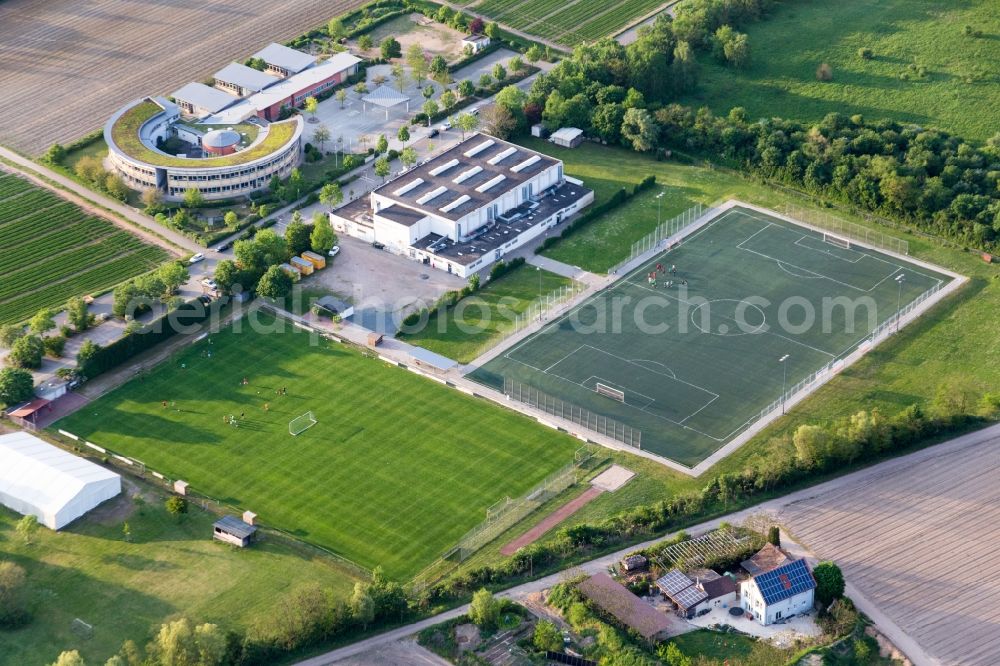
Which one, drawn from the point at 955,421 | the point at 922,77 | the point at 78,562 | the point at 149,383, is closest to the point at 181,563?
the point at 78,562

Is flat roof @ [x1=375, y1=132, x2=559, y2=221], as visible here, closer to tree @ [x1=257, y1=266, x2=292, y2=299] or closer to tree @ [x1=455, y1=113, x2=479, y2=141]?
tree @ [x1=455, y1=113, x2=479, y2=141]

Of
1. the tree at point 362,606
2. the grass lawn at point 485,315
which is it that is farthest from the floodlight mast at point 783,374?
the tree at point 362,606

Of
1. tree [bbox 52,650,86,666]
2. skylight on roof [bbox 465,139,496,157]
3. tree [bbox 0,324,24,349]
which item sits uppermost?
skylight on roof [bbox 465,139,496,157]

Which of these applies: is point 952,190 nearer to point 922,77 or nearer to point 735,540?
point 922,77

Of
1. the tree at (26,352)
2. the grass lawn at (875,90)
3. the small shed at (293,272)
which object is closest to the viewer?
the tree at (26,352)

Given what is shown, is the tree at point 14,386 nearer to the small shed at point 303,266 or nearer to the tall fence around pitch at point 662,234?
the small shed at point 303,266

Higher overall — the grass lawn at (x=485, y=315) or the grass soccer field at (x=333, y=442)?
the grass lawn at (x=485, y=315)

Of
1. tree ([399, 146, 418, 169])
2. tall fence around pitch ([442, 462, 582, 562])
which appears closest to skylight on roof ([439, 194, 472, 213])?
tree ([399, 146, 418, 169])
